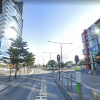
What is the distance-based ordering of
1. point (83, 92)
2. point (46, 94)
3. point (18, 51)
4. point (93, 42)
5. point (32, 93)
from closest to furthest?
point (83, 92), point (46, 94), point (32, 93), point (18, 51), point (93, 42)

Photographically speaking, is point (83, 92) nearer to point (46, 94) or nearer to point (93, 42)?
point (46, 94)

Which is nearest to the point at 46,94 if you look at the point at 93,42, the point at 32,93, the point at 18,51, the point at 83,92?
the point at 32,93

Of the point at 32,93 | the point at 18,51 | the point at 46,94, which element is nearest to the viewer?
the point at 46,94

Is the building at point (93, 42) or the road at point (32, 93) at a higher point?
the building at point (93, 42)

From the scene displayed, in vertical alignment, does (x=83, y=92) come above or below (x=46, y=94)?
above

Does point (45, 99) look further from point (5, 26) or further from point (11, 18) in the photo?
point (11, 18)

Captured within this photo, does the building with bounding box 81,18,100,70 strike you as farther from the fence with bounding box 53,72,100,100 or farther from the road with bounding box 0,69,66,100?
the fence with bounding box 53,72,100,100

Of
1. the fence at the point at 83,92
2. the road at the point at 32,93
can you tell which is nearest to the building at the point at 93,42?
the road at the point at 32,93

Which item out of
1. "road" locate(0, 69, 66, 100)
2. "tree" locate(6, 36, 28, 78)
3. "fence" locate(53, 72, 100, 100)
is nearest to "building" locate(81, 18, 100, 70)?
"tree" locate(6, 36, 28, 78)

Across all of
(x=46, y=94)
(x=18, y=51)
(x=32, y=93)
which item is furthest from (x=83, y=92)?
(x=18, y=51)

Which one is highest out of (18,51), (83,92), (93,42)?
(93,42)

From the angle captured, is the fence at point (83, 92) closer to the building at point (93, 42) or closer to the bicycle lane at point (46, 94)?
the bicycle lane at point (46, 94)

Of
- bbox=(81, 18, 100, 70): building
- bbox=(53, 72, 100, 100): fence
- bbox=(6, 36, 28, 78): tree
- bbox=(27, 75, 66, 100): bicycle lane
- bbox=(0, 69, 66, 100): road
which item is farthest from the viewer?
bbox=(81, 18, 100, 70): building

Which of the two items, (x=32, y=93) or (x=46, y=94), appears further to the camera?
(x=32, y=93)
